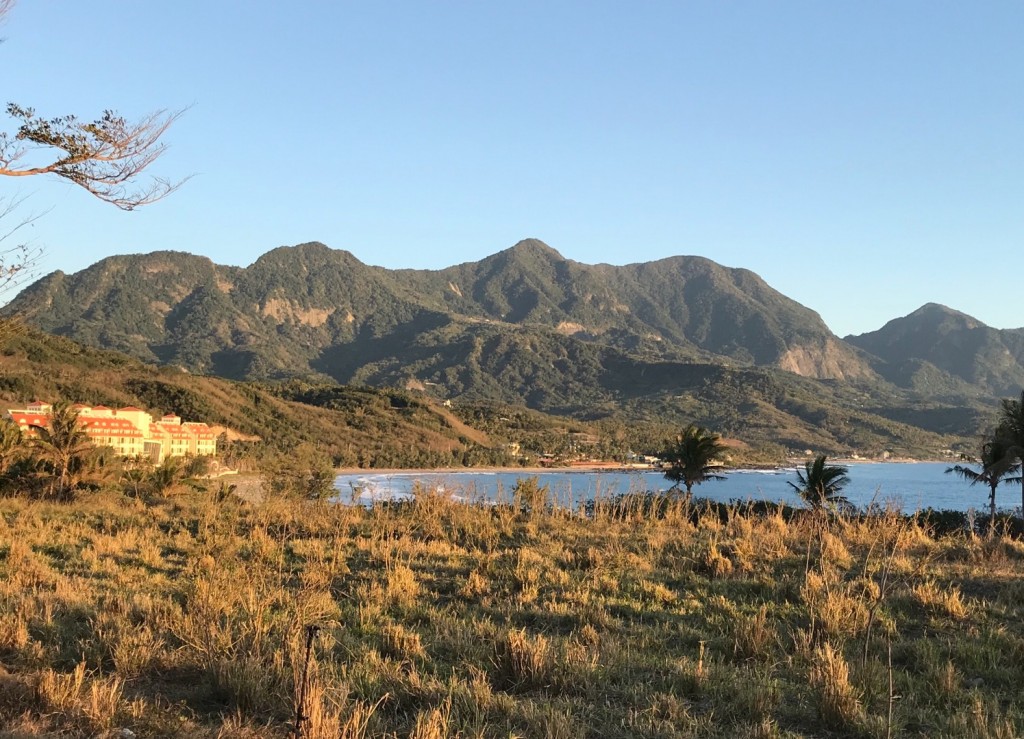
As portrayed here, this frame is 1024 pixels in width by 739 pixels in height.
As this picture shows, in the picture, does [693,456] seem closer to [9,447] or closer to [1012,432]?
[1012,432]

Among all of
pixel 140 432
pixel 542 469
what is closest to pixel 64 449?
pixel 140 432

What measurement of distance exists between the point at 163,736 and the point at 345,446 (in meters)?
107

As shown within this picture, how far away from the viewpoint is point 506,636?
4980 millimetres

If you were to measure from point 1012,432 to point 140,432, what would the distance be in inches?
2542

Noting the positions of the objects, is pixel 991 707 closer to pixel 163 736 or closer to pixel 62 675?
pixel 163 736

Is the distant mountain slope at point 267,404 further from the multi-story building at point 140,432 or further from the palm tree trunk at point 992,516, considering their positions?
the palm tree trunk at point 992,516

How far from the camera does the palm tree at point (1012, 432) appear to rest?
35.2 m

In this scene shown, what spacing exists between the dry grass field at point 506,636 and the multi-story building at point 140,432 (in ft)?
174

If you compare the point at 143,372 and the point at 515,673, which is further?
the point at 143,372

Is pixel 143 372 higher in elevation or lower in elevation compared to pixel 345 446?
higher

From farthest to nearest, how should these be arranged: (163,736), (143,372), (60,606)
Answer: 1. (143,372)
2. (60,606)
3. (163,736)

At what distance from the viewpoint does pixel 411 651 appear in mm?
4922

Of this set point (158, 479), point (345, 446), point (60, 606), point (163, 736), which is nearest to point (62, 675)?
point (163, 736)

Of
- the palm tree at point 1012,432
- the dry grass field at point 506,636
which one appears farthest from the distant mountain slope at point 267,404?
the palm tree at point 1012,432
